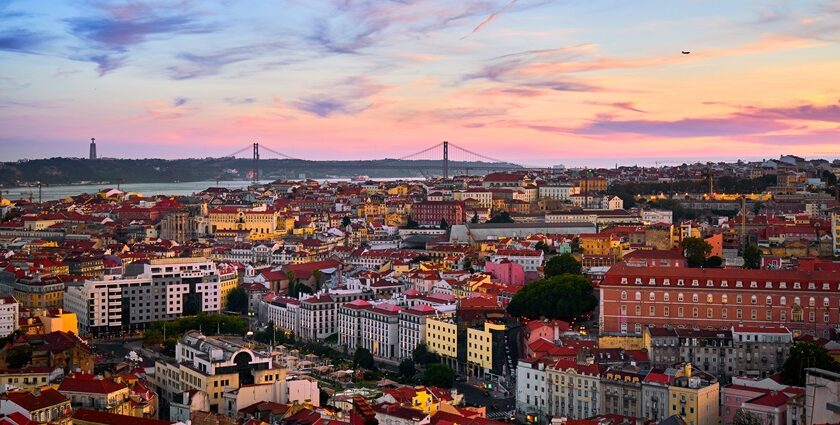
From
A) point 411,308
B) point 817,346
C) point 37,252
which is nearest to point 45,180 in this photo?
point 37,252

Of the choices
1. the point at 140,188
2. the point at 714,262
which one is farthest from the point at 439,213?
the point at 140,188

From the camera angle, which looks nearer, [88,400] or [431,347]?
[88,400]

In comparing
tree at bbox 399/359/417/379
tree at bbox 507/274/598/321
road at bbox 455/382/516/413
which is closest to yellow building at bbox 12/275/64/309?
tree at bbox 399/359/417/379

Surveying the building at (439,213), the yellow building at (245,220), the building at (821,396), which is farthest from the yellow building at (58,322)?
the building at (439,213)

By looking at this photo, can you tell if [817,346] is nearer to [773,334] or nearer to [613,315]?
[773,334]

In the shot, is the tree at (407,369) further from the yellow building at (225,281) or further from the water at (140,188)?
the water at (140,188)
